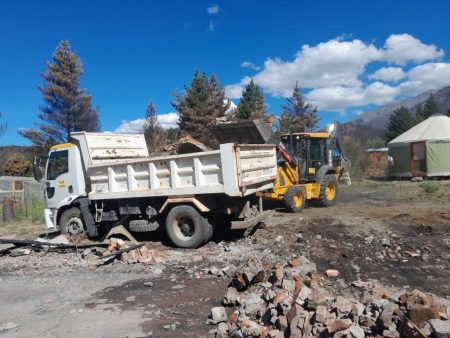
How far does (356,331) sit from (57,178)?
832 cm

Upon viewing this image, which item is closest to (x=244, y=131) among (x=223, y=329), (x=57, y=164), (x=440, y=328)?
(x=57, y=164)

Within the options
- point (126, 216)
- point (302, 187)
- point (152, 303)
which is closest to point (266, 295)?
point (152, 303)

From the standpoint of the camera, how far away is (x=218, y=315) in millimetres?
4875

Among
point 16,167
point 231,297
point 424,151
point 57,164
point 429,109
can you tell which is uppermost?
point 429,109

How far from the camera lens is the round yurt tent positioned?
79.3ft

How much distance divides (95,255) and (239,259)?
2.89 m

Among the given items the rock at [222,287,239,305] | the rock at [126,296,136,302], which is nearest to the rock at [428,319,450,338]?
the rock at [222,287,239,305]

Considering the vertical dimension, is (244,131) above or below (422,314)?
above

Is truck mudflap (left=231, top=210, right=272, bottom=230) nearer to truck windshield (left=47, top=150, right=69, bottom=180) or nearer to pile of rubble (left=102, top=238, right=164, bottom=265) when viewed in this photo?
pile of rubble (left=102, top=238, right=164, bottom=265)

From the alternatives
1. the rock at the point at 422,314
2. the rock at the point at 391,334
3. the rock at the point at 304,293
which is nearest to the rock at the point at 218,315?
the rock at the point at 304,293

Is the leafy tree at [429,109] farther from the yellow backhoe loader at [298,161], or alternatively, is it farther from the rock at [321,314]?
the rock at [321,314]

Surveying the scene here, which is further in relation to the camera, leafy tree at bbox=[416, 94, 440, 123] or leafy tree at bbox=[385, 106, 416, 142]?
leafy tree at bbox=[416, 94, 440, 123]

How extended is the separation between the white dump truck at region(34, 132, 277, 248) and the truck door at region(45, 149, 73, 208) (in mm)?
23

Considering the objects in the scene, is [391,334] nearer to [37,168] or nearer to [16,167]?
[37,168]
